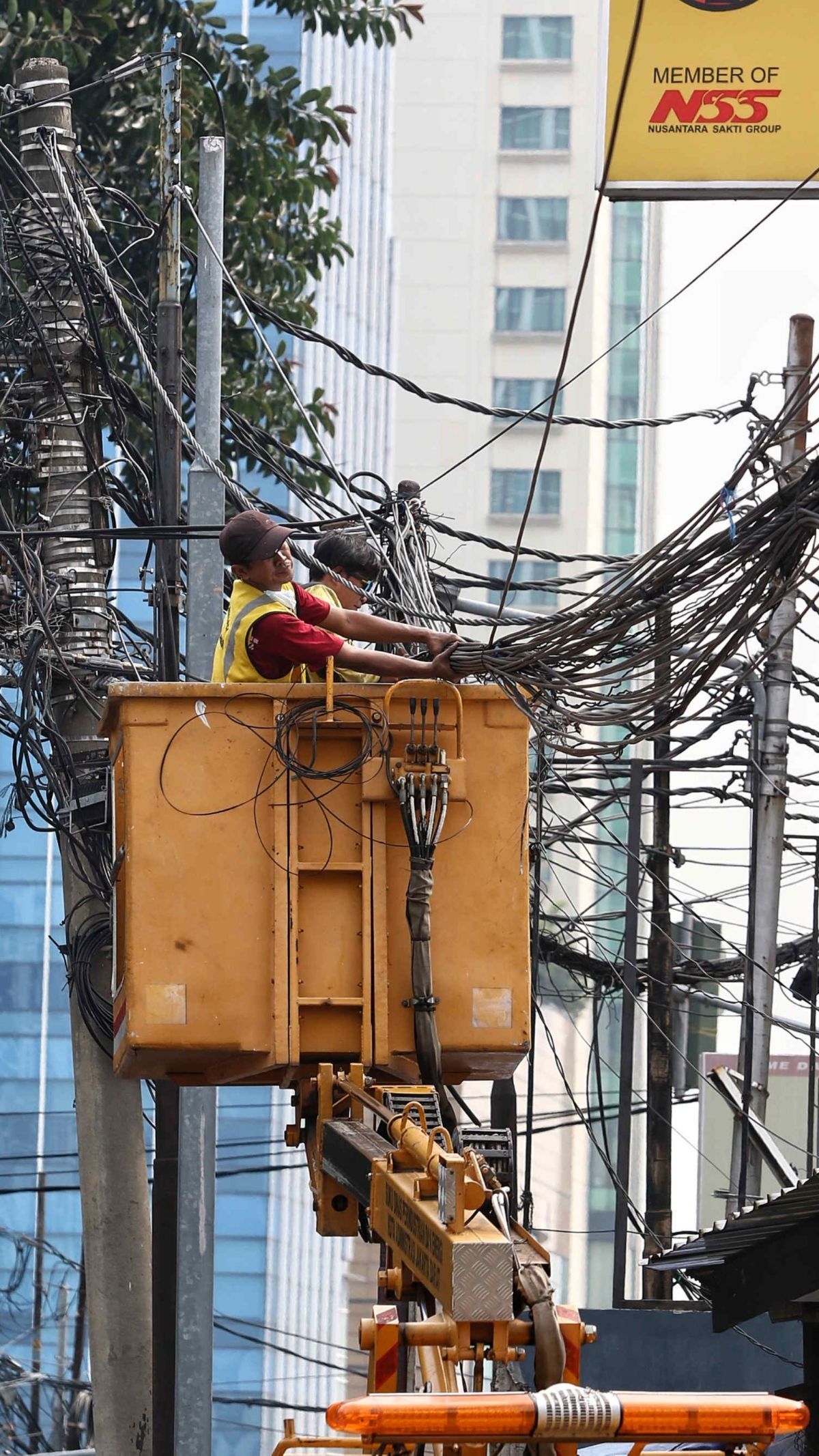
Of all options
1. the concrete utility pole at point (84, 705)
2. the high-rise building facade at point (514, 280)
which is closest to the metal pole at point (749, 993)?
the concrete utility pole at point (84, 705)

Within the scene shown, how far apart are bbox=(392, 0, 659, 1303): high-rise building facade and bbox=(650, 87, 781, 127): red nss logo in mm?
45531

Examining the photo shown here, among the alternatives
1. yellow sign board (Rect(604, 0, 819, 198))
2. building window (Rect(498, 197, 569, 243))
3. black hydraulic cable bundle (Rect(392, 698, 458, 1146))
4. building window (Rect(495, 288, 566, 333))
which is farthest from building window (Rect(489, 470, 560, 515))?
black hydraulic cable bundle (Rect(392, 698, 458, 1146))

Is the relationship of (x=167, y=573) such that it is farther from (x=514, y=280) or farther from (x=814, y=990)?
(x=514, y=280)

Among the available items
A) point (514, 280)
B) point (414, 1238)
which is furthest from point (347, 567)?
point (514, 280)

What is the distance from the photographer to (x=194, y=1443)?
9.70m

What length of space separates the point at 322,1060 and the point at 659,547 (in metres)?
1.84

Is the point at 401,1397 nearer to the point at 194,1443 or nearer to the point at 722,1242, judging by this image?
the point at 722,1242

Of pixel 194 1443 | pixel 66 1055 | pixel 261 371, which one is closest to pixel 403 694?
pixel 194 1443

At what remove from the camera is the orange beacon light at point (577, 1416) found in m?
4.04

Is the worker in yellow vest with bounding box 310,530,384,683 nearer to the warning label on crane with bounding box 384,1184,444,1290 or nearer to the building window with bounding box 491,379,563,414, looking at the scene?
the warning label on crane with bounding box 384,1184,444,1290

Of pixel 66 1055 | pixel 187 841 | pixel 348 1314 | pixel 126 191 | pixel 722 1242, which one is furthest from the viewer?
pixel 348 1314

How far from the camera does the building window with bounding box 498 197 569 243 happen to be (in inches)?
2522

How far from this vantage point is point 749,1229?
853cm

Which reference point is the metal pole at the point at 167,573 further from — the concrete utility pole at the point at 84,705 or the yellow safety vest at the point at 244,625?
the yellow safety vest at the point at 244,625
